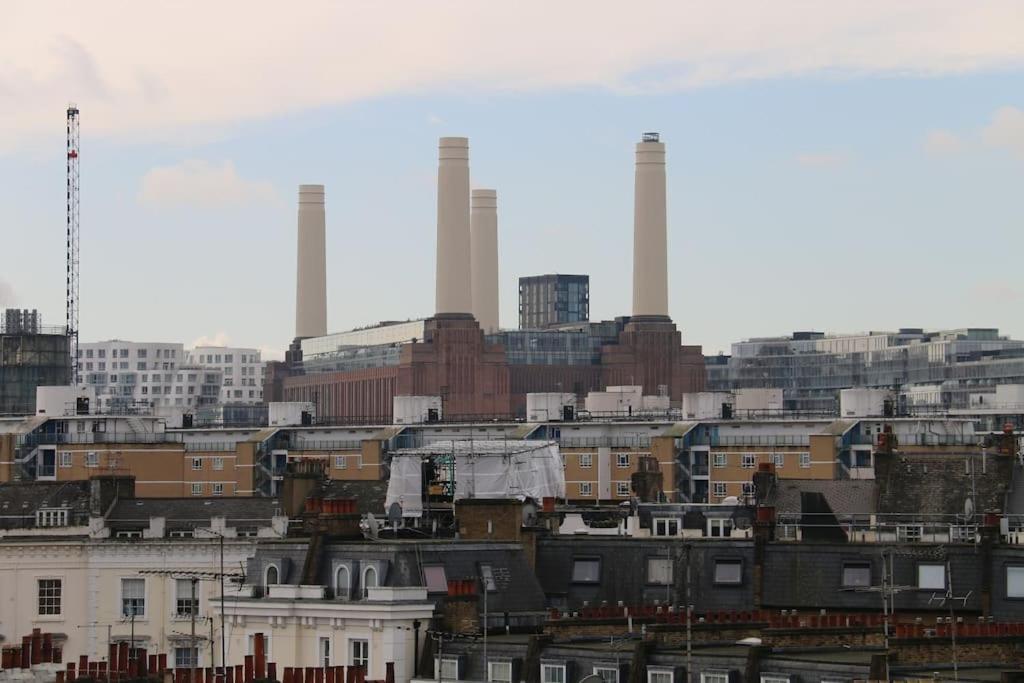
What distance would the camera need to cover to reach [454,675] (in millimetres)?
73625

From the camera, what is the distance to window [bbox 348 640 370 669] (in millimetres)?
76438

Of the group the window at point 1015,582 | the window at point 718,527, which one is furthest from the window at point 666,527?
the window at point 1015,582

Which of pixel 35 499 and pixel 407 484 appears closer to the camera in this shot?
pixel 407 484

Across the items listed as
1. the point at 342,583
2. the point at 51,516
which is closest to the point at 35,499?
the point at 51,516

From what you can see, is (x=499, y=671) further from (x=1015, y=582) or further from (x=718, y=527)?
(x=718, y=527)

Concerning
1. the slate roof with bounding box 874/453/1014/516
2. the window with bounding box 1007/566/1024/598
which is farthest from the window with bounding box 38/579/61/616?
the window with bounding box 1007/566/1024/598

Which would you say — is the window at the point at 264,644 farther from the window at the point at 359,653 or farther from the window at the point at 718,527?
the window at the point at 718,527

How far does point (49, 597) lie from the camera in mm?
101688

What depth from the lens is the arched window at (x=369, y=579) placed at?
78.5 m

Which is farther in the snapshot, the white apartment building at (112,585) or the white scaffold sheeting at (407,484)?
the white scaffold sheeting at (407,484)

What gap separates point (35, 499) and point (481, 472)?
63.7 ft

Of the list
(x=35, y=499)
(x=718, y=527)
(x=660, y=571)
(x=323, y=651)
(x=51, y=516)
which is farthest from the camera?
(x=35, y=499)

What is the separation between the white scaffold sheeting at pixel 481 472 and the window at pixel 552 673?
145ft

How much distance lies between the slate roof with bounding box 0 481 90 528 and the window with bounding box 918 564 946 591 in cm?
4390
